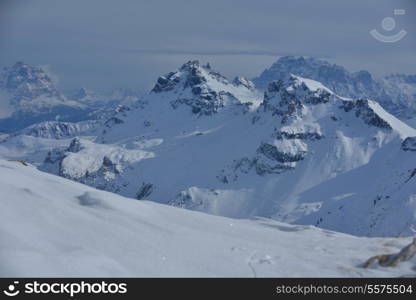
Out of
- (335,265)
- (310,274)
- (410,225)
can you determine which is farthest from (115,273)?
(410,225)

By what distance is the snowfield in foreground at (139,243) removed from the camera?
20359mm

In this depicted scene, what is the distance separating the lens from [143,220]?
2716cm

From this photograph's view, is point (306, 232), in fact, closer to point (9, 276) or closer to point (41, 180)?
point (41, 180)

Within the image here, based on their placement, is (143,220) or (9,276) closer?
(9,276)

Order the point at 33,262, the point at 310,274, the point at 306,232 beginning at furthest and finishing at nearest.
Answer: the point at 306,232 → the point at 310,274 → the point at 33,262

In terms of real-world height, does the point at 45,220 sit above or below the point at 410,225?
above

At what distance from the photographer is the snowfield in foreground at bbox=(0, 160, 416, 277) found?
2036 cm

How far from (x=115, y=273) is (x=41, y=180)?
1346 cm

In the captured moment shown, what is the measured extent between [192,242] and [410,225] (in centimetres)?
17141

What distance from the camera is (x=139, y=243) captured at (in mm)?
23297

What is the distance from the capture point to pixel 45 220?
2411cm

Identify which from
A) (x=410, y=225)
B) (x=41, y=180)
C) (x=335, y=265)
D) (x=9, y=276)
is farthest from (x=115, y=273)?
(x=410, y=225)

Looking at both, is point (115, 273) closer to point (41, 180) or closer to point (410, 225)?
point (41, 180)

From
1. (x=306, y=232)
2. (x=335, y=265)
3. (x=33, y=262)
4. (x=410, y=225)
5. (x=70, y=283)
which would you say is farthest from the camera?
(x=410, y=225)
